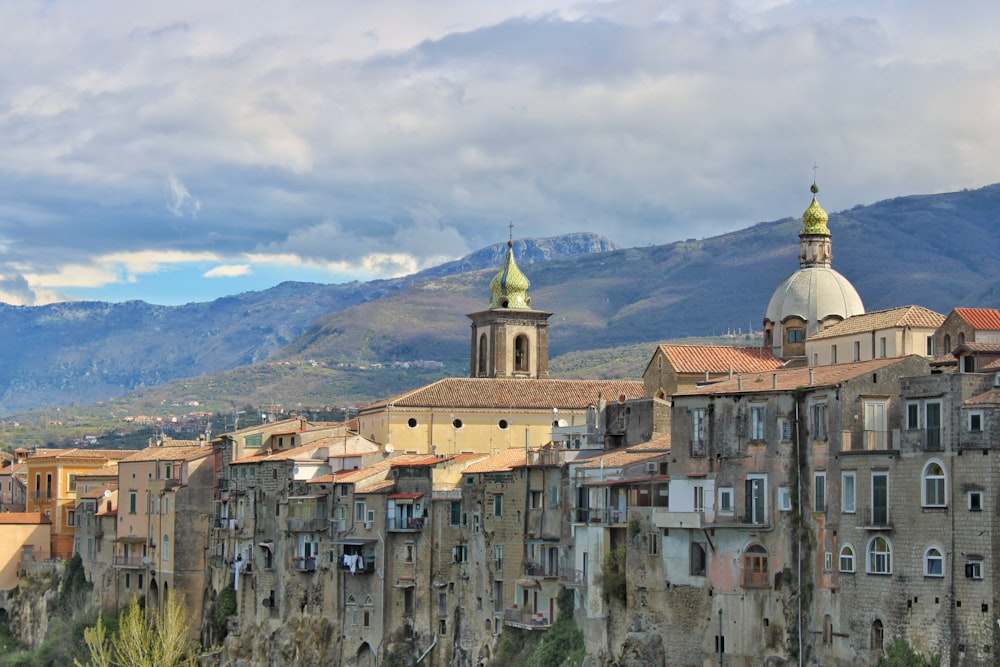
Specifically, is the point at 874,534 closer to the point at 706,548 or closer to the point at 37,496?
the point at 706,548

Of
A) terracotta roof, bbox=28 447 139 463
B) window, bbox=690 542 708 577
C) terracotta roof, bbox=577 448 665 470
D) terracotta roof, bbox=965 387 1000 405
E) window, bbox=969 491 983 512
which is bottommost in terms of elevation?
window, bbox=690 542 708 577

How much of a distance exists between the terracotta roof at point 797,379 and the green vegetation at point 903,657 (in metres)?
9.29

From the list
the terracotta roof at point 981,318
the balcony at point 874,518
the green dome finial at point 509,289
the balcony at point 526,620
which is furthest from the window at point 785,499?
the green dome finial at point 509,289

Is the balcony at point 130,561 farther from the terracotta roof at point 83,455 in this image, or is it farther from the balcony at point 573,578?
the balcony at point 573,578

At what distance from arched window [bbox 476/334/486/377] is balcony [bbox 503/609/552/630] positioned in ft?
171

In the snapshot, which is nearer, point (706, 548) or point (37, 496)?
point (706, 548)

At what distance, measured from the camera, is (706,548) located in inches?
2675

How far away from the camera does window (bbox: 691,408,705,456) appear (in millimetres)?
68625

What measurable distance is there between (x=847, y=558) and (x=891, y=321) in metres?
24.7

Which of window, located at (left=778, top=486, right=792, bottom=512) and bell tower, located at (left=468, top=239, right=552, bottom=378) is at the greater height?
bell tower, located at (left=468, top=239, right=552, bottom=378)

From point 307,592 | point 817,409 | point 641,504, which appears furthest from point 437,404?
point 817,409

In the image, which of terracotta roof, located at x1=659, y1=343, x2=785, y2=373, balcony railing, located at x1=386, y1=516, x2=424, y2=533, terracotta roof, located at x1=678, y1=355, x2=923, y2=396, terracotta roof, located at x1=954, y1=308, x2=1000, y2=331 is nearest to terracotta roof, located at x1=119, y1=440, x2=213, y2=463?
A: balcony railing, located at x1=386, y1=516, x2=424, y2=533

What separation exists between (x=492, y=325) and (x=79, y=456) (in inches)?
1268

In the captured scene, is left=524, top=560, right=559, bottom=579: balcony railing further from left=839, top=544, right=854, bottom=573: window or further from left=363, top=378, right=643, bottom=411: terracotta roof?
left=363, top=378, right=643, bottom=411: terracotta roof
